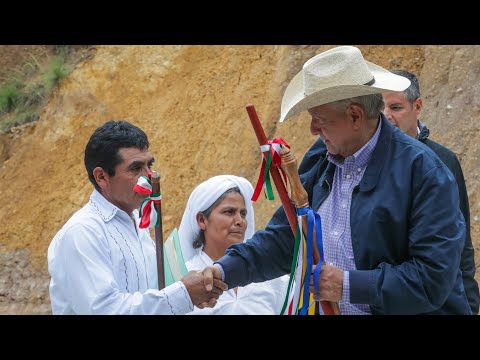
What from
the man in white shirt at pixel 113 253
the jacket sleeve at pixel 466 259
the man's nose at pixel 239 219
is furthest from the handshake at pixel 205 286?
the jacket sleeve at pixel 466 259

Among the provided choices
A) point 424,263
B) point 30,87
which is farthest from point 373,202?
point 30,87

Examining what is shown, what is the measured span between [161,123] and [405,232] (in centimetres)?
846

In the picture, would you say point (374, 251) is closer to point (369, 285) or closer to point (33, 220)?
point (369, 285)

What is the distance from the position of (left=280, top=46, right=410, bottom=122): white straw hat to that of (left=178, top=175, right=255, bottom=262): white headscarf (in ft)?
4.73

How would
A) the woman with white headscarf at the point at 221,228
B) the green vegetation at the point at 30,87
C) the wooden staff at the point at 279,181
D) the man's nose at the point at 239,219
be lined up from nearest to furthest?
the wooden staff at the point at 279,181 → the woman with white headscarf at the point at 221,228 → the man's nose at the point at 239,219 → the green vegetation at the point at 30,87

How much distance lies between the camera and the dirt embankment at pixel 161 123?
10.3 metres

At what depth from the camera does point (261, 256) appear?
3.79 metres

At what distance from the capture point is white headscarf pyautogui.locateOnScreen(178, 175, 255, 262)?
4973mm

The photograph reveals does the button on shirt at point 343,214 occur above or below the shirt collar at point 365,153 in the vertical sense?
below

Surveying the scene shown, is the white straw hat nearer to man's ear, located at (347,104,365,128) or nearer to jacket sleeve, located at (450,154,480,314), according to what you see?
man's ear, located at (347,104,365,128)

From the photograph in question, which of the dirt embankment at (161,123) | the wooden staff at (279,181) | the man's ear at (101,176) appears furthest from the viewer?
the dirt embankment at (161,123)

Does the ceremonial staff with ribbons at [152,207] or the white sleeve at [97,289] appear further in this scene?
the ceremonial staff with ribbons at [152,207]

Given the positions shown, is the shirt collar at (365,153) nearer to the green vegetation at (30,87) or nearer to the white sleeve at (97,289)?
the white sleeve at (97,289)

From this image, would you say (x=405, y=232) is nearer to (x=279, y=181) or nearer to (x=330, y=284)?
(x=330, y=284)
